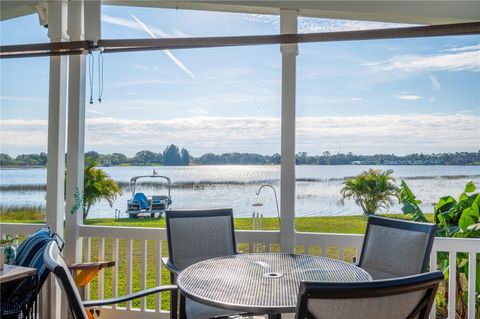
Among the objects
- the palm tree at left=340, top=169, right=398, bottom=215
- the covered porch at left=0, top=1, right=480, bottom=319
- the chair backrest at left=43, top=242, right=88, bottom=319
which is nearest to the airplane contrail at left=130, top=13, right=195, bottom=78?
the covered porch at left=0, top=1, right=480, bottom=319

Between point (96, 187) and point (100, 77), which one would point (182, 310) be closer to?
point (96, 187)

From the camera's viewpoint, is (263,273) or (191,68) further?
(191,68)

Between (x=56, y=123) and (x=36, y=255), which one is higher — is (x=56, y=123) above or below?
above

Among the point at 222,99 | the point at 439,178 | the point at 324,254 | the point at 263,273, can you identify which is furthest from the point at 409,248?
the point at 222,99

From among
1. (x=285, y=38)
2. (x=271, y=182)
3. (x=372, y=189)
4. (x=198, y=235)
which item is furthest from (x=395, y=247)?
(x=285, y=38)

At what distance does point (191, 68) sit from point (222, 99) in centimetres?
45

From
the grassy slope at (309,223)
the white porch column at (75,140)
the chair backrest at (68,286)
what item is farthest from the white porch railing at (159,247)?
the chair backrest at (68,286)

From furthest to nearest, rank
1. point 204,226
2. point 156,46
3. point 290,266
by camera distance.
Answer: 1. point 156,46
2. point 204,226
3. point 290,266

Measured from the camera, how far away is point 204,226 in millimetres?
2998

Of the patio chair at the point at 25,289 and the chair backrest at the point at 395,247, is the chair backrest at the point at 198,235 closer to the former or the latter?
the patio chair at the point at 25,289

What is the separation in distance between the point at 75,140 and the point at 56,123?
263mm

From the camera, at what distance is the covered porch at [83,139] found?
10.4ft

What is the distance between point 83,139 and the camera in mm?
3488

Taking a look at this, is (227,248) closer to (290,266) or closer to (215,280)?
(290,266)
